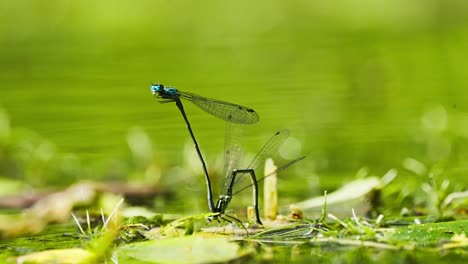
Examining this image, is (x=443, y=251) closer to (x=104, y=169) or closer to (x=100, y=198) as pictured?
(x=100, y=198)

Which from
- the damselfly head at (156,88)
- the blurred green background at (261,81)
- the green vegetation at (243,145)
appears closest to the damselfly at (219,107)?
the damselfly head at (156,88)

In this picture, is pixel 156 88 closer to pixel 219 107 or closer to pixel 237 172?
pixel 219 107

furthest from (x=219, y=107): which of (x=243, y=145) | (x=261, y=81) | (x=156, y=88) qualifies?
(x=261, y=81)

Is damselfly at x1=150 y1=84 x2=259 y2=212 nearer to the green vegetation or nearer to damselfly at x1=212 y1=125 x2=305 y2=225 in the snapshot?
damselfly at x1=212 y1=125 x2=305 y2=225

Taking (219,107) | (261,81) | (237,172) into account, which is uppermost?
(261,81)

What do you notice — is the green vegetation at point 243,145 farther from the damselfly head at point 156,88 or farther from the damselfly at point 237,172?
the damselfly head at point 156,88

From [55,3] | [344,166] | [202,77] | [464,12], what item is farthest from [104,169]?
[55,3]

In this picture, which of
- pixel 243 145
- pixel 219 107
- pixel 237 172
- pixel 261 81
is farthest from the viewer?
pixel 261 81

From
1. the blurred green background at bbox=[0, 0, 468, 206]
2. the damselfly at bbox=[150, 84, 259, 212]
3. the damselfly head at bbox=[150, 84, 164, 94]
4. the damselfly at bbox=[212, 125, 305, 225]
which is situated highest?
the blurred green background at bbox=[0, 0, 468, 206]

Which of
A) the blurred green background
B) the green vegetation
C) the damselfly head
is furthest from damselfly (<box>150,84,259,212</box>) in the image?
the blurred green background
